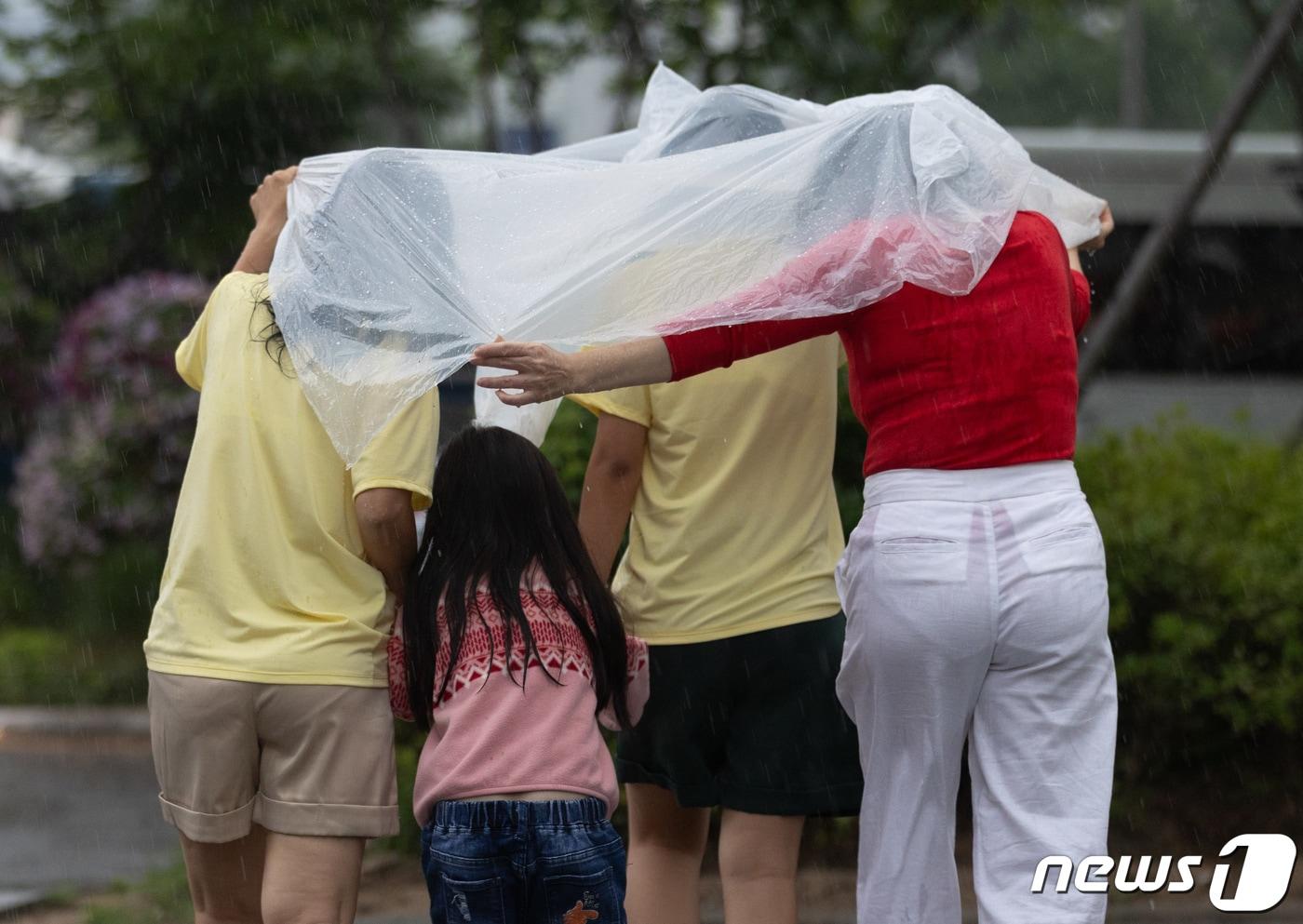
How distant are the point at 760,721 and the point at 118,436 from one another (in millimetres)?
6454

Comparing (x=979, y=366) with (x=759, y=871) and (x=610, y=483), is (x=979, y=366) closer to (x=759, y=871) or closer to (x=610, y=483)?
(x=610, y=483)

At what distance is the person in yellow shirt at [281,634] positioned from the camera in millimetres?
3098

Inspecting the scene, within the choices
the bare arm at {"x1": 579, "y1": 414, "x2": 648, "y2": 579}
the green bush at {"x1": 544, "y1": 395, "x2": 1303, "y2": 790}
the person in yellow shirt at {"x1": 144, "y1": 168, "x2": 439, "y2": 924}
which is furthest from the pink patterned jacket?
the green bush at {"x1": 544, "y1": 395, "x2": 1303, "y2": 790}

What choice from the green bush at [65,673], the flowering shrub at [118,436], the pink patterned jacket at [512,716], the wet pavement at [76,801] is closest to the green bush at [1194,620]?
the pink patterned jacket at [512,716]

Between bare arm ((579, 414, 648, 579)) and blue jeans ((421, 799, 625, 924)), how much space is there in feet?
2.14

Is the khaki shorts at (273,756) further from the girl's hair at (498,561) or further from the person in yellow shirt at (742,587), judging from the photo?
the person in yellow shirt at (742,587)

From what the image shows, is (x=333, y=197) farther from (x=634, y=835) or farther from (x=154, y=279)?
(x=154, y=279)

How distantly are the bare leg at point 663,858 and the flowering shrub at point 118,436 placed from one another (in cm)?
583

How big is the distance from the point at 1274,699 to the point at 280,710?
333 centimetres

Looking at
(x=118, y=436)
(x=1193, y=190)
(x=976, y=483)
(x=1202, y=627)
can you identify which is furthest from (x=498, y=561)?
(x=118, y=436)

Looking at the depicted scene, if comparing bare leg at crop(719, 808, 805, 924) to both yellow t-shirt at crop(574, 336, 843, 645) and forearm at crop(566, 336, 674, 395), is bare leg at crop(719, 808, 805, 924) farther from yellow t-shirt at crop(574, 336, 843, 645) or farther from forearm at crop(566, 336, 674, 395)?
forearm at crop(566, 336, 674, 395)

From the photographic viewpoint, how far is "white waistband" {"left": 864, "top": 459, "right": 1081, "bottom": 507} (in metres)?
2.92

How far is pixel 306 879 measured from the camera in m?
3.12

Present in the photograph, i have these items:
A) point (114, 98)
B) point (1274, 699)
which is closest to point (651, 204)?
point (1274, 699)
